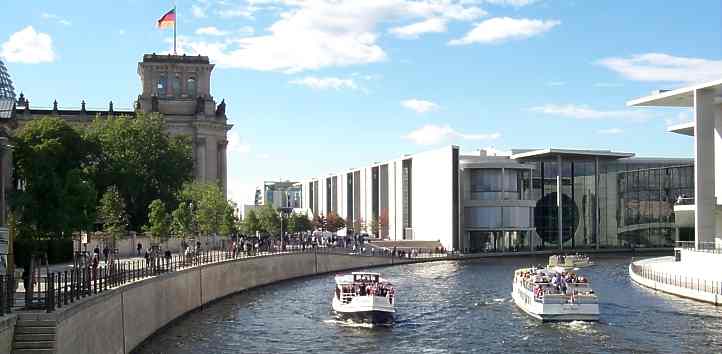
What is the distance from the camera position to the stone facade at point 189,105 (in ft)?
541

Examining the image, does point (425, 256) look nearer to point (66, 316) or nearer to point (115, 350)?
point (115, 350)

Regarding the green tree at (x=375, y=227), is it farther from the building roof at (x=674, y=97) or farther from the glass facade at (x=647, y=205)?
the building roof at (x=674, y=97)

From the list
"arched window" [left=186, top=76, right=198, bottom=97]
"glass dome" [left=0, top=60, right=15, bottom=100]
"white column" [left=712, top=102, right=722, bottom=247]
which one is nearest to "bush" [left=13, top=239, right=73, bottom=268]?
"glass dome" [left=0, top=60, right=15, bottom=100]

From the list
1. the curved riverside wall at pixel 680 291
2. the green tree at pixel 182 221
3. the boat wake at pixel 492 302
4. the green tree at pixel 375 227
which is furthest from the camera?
the green tree at pixel 375 227

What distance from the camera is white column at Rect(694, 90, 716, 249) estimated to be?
9175cm

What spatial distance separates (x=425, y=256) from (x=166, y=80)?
57.6m

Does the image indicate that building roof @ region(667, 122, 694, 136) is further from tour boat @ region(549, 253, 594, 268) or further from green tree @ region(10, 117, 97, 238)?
green tree @ region(10, 117, 97, 238)

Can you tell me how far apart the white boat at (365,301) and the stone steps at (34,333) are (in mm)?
30065

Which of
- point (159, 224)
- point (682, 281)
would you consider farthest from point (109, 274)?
point (682, 281)

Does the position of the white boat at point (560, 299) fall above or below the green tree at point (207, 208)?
below

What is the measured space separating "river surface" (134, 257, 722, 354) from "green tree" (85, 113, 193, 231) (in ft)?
130

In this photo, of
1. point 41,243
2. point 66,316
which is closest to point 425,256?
point 41,243

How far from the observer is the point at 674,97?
99.4 m

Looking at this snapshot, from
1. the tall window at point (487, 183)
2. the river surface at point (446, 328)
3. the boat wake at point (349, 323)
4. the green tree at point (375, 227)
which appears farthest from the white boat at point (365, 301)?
the green tree at point (375, 227)
